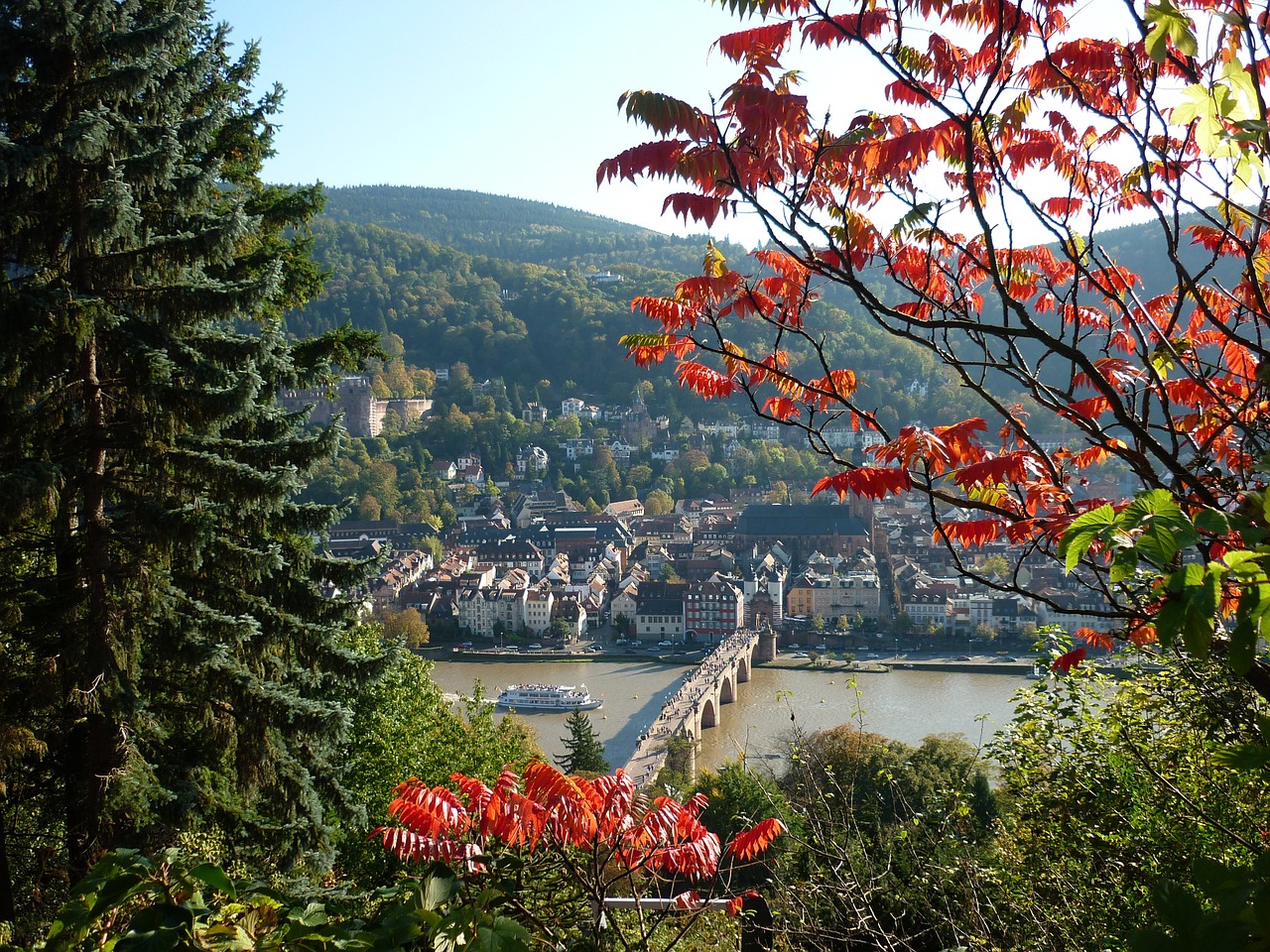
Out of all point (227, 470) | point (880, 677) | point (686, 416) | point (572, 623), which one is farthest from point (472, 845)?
point (686, 416)

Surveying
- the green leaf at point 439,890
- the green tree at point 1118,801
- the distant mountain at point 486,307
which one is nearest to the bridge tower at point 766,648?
the green tree at point 1118,801

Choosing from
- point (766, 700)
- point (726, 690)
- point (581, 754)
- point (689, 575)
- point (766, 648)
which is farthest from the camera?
point (689, 575)

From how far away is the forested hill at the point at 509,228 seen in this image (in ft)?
214

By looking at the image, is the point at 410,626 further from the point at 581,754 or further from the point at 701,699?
the point at 581,754

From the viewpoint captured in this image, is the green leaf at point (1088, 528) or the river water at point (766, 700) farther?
the river water at point (766, 700)

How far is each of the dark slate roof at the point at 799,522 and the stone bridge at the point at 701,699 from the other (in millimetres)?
8442

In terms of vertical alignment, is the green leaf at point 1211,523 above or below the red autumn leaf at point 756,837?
above

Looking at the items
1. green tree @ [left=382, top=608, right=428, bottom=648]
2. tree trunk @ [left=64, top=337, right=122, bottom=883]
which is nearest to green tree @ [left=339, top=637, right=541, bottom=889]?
tree trunk @ [left=64, top=337, right=122, bottom=883]

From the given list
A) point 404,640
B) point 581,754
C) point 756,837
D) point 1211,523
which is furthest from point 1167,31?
point 581,754

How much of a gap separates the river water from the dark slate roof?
10323 millimetres

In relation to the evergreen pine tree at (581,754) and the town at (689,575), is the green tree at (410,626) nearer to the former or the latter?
the town at (689,575)

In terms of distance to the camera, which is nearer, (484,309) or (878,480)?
(878,480)

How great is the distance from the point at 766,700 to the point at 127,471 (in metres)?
14.7

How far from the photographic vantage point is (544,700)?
50.0 ft
